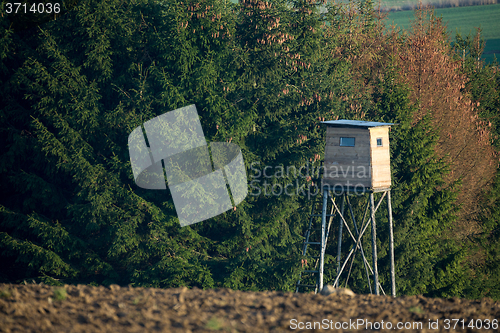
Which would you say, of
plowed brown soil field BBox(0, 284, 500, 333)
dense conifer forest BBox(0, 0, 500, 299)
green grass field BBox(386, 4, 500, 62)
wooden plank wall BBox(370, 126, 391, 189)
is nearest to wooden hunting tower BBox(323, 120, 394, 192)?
wooden plank wall BBox(370, 126, 391, 189)

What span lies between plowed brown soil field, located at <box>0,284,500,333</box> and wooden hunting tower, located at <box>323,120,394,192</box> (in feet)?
16.0

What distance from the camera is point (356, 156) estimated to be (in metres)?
13.1

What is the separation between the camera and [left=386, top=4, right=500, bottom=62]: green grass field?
51.6 metres

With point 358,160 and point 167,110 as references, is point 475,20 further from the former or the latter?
point 358,160

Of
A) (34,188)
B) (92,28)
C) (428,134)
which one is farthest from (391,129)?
(34,188)

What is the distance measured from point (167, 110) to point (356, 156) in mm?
7192

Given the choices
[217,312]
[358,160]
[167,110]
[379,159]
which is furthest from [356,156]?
[217,312]

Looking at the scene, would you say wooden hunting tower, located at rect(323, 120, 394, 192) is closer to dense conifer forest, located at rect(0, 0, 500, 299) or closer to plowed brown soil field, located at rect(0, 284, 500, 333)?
dense conifer forest, located at rect(0, 0, 500, 299)

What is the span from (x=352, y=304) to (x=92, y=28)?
43.7 feet

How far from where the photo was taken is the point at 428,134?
1983cm

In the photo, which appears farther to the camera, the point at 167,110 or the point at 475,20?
the point at 475,20

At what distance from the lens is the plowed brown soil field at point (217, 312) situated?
6184 millimetres

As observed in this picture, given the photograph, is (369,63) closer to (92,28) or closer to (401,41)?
(401,41)

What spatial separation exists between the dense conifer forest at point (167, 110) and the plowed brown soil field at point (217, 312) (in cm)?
789
